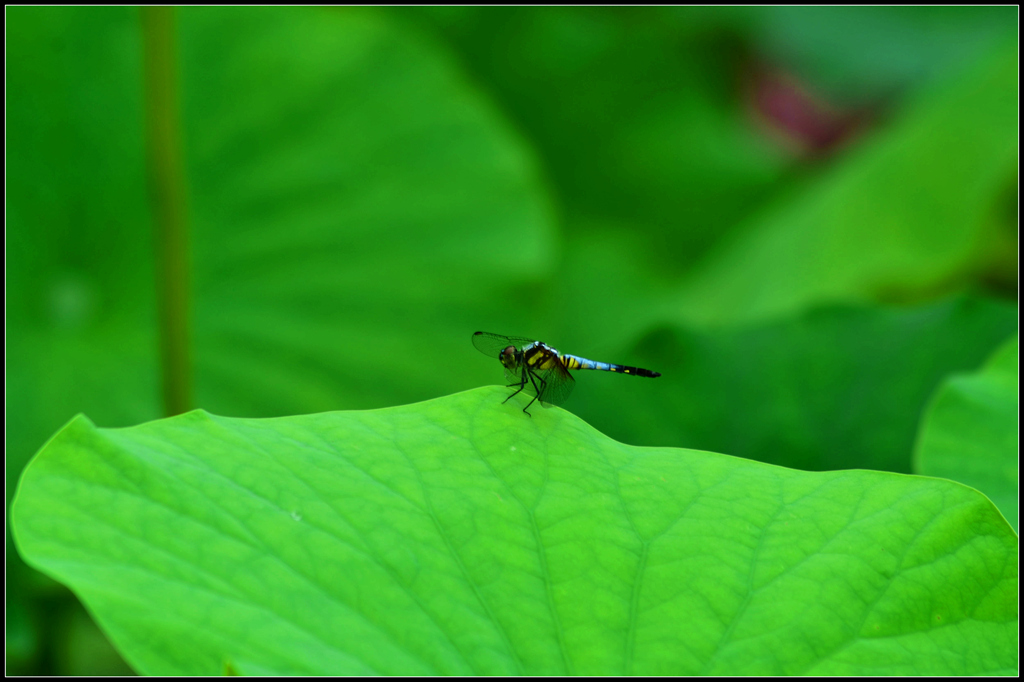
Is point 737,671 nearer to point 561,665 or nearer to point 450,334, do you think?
point 561,665

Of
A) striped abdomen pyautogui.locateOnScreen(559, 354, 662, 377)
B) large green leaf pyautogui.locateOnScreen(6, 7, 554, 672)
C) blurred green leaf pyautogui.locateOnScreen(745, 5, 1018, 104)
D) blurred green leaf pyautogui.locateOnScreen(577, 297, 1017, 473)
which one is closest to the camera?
striped abdomen pyautogui.locateOnScreen(559, 354, 662, 377)

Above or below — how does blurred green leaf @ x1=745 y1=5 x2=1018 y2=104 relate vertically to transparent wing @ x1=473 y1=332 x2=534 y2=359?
above

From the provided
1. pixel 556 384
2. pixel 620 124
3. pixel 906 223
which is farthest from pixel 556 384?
pixel 620 124

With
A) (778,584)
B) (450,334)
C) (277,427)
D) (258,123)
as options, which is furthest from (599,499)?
(258,123)

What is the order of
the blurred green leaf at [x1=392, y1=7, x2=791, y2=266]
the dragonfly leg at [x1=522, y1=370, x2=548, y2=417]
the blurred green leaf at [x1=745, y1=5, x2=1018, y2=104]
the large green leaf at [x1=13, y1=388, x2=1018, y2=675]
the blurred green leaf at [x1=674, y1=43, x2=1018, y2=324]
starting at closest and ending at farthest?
1. the large green leaf at [x1=13, y1=388, x2=1018, y2=675]
2. the dragonfly leg at [x1=522, y1=370, x2=548, y2=417]
3. the blurred green leaf at [x1=674, y1=43, x2=1018, y2=324]
4. the blurred green leaf at [x1=392, y1=7, x2=791, y2=266]
5. the blurred green leaf at [x1=745, y1=5, x2=1018, y2=104]

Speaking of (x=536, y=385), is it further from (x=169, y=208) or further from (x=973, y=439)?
(x=169, y=208)

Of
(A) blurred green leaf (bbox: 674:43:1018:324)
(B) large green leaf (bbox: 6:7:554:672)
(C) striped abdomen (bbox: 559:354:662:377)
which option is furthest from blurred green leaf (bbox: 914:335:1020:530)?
(B) large green leaf (bbox: 6:7:554:672)

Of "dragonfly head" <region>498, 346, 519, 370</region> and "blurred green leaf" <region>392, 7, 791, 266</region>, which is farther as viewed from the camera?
"blurred green leaf" <region>392, 7, 791, 266</region>

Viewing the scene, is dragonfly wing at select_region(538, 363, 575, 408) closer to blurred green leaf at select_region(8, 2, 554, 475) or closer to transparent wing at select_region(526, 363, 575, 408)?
transparent wing at select_region(526, 363, 575, 408)
